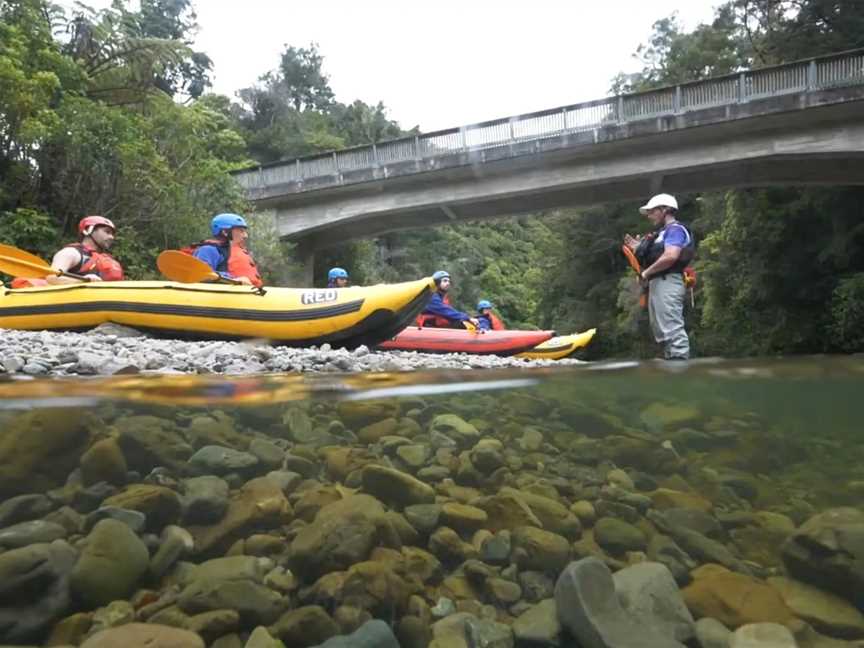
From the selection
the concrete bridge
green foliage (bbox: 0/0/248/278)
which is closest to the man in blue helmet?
green foliage (bbox: 0/0/248/278)

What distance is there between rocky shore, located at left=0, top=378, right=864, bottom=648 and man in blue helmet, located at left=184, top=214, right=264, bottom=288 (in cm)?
515

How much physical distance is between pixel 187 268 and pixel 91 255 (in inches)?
71.2

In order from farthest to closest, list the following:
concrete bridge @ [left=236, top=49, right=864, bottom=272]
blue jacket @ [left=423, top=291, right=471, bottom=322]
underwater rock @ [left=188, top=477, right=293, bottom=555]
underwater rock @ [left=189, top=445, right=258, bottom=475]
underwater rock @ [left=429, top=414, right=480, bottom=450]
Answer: concrete bridge @ [left=236, top=49, right=864, bottom=272] < blue jacket @ [left=423, top=291, right=471, bottom=322] < underwater rock @ [left=429, top=414, right=480, bottom=450] < underwater rock @ [left=189, top=445, right=258, bottom=475] < underwater rock @ [left=188, top=477, right=293, bottom=555]

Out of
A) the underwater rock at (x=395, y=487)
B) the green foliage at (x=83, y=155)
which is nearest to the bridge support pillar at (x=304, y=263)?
the green foliage at (x=83, y=155)

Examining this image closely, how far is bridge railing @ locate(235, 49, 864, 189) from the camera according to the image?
1345cm

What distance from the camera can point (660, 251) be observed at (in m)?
5.36

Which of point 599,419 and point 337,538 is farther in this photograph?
point 599,419

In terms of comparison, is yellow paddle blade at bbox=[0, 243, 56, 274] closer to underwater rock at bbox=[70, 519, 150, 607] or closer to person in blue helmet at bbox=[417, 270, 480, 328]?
person in blue helmet at bbox=[417, 270, 480, 328]

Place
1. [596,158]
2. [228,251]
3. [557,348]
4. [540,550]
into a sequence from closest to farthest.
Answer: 1. [540,550]
2. [228,251]
3. [557,348]
4. [596,158]

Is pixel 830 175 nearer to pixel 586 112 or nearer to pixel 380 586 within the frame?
pixel 586 112

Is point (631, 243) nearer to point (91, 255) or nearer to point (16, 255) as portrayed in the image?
point (91, 255)

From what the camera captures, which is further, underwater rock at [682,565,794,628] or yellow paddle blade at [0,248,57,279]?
yellow paddle blade at [0,248,57,279]

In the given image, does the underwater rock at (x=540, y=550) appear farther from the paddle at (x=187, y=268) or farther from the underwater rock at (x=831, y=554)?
the paddle at (x=187, y=268)

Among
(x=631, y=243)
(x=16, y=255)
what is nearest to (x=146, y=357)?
(x=16, y=255)
